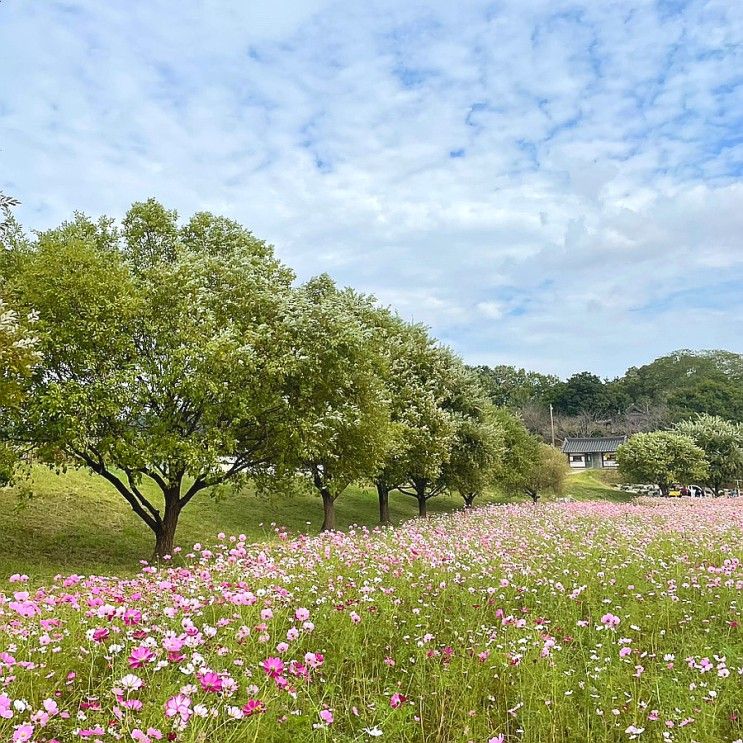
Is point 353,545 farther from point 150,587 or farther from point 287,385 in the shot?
point 287,385

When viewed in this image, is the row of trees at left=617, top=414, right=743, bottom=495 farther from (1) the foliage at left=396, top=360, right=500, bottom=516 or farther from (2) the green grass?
(1) the foliage at left=396, top=360, right=500, bottom=516

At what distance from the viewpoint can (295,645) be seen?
524 centimetres

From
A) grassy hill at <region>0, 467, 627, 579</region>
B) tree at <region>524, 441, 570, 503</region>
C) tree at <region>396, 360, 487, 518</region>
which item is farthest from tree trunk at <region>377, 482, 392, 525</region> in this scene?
tree at <region>524, 441, 570, 503</region>

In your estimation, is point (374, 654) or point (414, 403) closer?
point (374, 654)

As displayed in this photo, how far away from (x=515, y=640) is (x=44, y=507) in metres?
20.8

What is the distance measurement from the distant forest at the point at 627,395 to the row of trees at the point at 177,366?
282ft

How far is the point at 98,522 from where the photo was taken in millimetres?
21656

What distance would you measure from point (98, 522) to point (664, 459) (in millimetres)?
52844

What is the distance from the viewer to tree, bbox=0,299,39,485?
998 centimetres

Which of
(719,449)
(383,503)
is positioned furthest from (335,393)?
(719,449)

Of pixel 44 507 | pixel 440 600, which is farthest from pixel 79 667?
pixel 44 507

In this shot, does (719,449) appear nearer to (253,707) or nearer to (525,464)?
(525,464)

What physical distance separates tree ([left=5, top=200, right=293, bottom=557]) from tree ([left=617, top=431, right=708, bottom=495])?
5138cm

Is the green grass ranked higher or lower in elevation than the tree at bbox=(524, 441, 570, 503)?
lower
